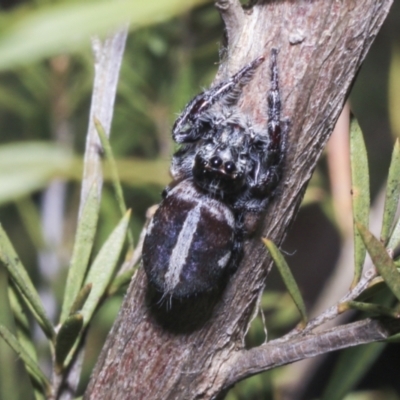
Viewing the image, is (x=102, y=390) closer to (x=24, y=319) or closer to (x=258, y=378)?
(x=24, y=319)

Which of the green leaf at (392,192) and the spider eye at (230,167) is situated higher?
the green leaf at (392,192)

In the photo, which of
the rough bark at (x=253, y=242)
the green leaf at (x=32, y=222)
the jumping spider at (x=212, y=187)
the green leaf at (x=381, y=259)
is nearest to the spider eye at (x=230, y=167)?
the jumping spider at (x=212, y=187)

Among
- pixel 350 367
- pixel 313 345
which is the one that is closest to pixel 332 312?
pixel 313 345

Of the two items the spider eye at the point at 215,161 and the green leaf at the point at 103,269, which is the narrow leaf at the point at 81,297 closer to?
the green leaf at the point at 103,269

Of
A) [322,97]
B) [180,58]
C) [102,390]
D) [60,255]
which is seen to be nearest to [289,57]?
[322,97]

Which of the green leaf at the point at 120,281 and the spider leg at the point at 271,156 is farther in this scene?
the green leaf at the point at 120,281

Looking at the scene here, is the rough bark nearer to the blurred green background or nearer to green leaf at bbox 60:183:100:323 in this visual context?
green leaf at bbox 60:183:100:323
